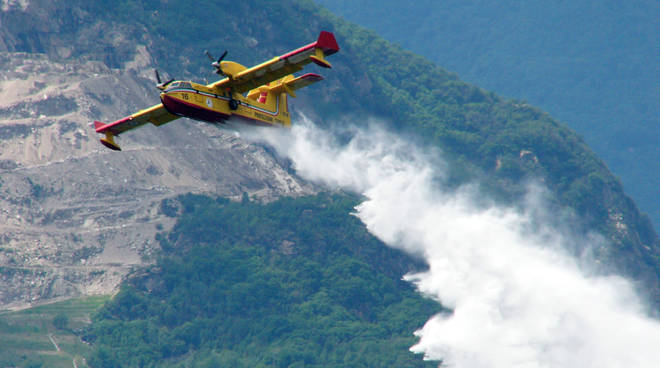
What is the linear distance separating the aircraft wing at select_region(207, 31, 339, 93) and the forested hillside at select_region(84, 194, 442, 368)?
5173 cm

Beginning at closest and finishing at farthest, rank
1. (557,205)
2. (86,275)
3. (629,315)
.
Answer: (629,315) → (86,275) → (557,205)

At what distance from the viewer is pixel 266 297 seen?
15238cm

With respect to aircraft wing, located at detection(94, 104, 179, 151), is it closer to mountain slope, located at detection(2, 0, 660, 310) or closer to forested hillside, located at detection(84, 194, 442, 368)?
forested hillside, located at detection(84, 194, 442, 368)

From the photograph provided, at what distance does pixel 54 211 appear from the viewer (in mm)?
151125

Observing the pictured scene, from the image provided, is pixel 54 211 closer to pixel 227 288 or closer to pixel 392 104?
pixel 227 288

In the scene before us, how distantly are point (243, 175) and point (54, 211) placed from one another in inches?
951

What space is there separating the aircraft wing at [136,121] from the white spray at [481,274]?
11.0 m

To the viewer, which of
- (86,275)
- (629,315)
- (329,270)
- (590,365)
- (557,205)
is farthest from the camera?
(557,205)

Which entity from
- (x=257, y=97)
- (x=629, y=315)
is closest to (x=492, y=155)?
(x=629, y=315)

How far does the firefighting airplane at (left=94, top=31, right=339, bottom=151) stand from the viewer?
89.0 metres

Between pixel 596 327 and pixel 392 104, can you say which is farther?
pixel 392 104

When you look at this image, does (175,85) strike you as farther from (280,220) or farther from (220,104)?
(280,220)

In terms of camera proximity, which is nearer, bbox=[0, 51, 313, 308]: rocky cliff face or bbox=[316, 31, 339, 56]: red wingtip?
bbox=[316, 31, 339, 56]: red wingtip

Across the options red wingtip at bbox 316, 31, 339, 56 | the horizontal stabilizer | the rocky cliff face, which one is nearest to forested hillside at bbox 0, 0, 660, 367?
the rocky cliff face
